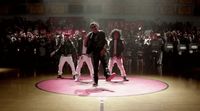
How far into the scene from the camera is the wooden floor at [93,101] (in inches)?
332

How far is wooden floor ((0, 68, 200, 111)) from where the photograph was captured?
845 cm

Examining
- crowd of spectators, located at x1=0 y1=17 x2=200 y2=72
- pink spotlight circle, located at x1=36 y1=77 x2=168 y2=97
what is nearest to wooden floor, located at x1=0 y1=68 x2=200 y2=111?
pink spotlight circle, located at x1=36 y1=77 x2=168 y2=97

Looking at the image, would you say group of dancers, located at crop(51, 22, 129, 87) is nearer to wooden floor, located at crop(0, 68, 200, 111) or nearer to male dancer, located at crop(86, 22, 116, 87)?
male dancer, located at crop(86, 22, 116, 87)

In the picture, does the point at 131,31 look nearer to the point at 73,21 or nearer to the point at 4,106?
the point at 73,21

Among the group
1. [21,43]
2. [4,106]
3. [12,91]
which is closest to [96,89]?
[12,91]

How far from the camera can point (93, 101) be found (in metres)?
9.17

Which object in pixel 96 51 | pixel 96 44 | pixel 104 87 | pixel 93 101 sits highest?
pixel 96 44

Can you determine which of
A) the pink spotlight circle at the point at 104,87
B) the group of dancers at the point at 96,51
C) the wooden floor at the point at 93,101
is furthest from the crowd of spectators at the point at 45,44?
the wooden floor at the point at 93,101

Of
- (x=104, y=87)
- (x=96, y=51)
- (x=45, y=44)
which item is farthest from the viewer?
(x=45, y=44)

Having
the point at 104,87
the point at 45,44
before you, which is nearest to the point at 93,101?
the point at 104,87

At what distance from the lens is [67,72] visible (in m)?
15.6

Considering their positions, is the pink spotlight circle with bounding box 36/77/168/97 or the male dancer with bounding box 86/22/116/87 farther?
the male dancer with bounding box 86/22/116/87

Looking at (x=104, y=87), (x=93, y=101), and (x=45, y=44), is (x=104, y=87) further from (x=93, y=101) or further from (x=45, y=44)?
(x=45, y=44)

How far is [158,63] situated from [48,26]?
8.94m
